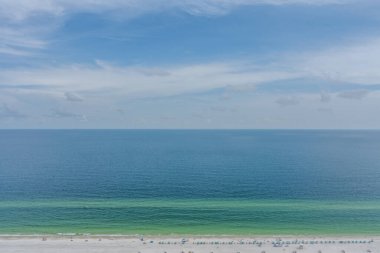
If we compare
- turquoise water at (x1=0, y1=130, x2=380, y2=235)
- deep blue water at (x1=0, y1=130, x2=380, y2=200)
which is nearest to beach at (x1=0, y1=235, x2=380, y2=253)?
turquoise water at (x1=0, y1=130, x2=380, y2=235)

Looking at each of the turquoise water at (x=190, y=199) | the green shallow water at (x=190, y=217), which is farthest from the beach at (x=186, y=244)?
the turquoise water at (x=190, y=199)

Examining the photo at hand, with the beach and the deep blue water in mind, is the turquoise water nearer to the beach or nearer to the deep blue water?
the deep blue water

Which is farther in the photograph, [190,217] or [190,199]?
[190,199]

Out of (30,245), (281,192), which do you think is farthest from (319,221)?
(30,245)

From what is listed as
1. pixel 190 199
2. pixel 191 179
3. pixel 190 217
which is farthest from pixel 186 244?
pixel 191 179

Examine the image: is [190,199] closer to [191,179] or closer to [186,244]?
[191,179]
